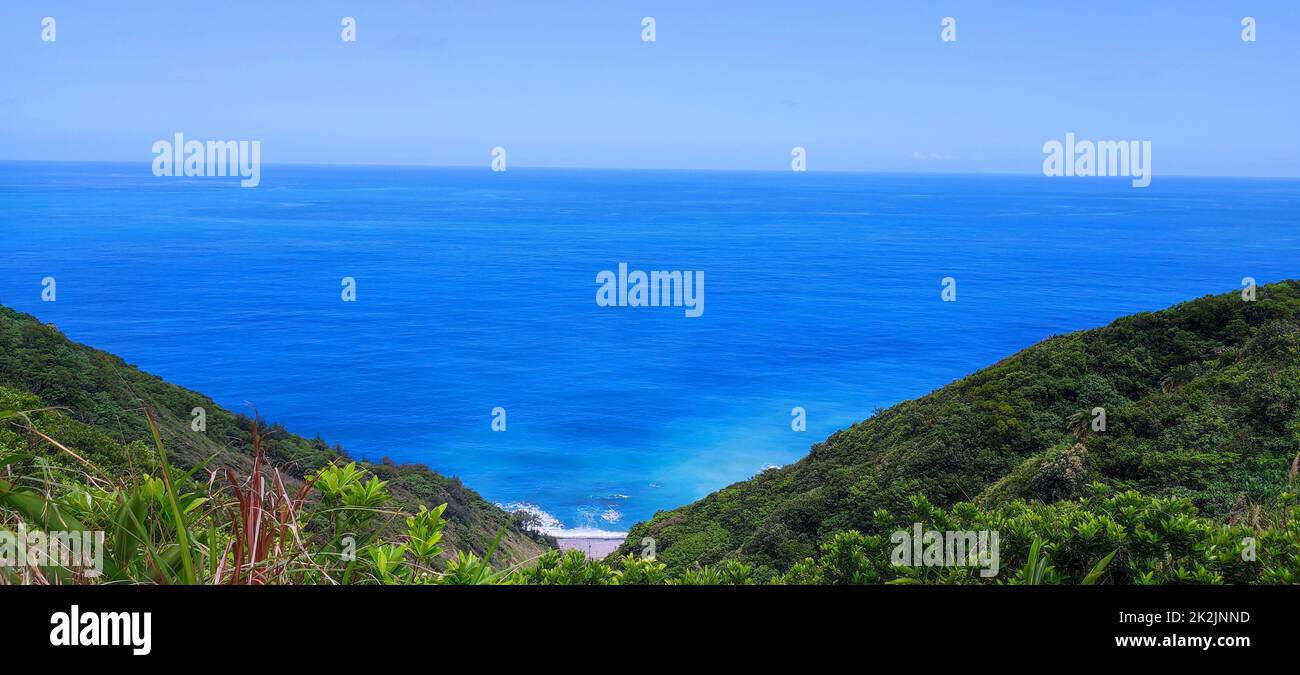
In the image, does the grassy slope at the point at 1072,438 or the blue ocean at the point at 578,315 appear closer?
the grassy slope at the point at 1072,438

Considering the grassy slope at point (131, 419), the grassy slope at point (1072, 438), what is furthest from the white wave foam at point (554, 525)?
the grassy slope at point (1072, 438)

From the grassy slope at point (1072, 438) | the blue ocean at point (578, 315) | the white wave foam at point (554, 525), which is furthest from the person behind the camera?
the blue ocean at point (578, 315)

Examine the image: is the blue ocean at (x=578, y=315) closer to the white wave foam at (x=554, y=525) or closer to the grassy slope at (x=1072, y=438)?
the white wave foam at (x=554, y=525)

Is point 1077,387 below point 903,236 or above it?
below

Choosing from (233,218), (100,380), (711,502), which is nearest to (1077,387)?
(711,502)

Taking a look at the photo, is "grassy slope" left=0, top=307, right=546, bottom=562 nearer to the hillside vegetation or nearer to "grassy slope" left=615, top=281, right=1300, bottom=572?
the hillside vegetation
